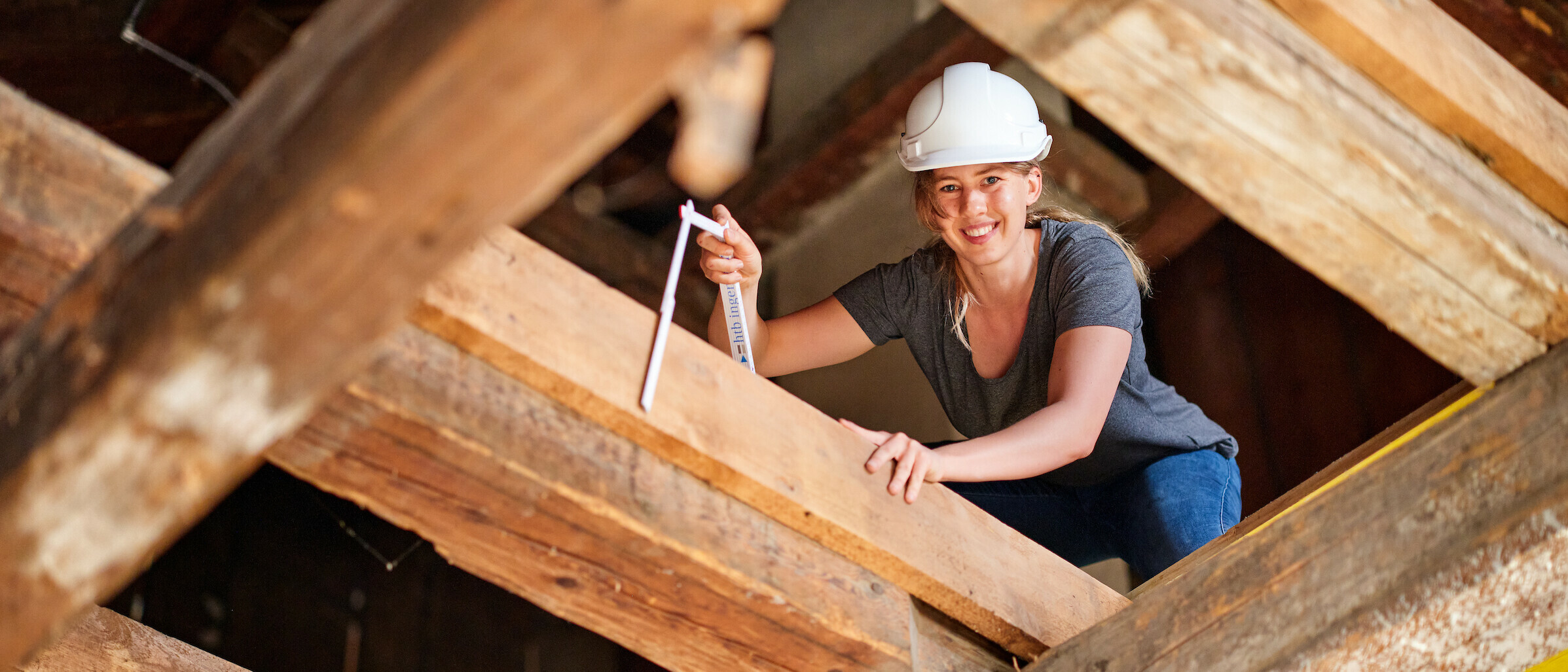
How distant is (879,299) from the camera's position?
7.14ft

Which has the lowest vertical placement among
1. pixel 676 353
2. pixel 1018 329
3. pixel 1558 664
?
pixel 1558 664

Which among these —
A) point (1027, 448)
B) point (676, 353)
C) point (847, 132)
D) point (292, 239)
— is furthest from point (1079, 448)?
point (847, 132)

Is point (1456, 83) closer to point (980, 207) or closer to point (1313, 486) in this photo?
point (1313, 486)

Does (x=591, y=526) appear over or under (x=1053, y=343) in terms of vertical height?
over

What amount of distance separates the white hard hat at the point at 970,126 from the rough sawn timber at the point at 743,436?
0.69 m

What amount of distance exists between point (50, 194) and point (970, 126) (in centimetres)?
139

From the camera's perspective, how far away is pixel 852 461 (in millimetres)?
1320

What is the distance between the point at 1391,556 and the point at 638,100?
95 centimetres

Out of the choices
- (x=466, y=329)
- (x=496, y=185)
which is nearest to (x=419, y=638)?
(x=466, y=329)

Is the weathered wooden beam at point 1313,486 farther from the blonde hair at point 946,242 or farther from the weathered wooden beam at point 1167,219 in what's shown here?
the weathered wooden beam at point 1167,219

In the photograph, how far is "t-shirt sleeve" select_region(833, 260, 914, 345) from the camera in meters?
2.17

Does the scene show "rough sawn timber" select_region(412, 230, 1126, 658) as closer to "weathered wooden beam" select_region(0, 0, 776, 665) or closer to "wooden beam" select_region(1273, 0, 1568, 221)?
"weathered wooden beam" select_region(0, 0, 776, 665)

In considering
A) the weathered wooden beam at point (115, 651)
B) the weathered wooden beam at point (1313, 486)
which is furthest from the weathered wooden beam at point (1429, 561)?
the weathered wooden beam at point (115, 651)

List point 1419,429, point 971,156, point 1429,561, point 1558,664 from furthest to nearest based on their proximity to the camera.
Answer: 1. point 971,156
2. point 1558,664
3. point 1419,429
4. point 1429,561
